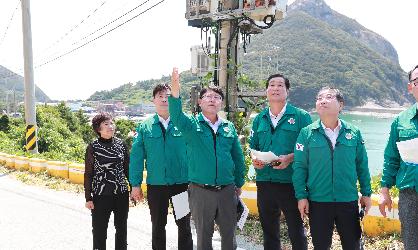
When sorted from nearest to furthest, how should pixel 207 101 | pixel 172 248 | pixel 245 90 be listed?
pixel 207 101 → pixel 172 248 → pixel 245 90

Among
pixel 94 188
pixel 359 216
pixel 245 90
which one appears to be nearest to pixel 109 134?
pixel 94 188

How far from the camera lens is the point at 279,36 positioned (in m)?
137

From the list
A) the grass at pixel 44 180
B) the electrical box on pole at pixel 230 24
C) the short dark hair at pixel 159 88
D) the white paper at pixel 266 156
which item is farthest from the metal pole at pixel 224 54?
the grass at pixel 44 180

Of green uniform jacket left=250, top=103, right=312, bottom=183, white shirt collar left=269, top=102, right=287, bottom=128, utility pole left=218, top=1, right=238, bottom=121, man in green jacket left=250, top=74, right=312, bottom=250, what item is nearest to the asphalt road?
man in green jacket left=250, top=74, right=312, bottom=250

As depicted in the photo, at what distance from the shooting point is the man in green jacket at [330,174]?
3096 mm

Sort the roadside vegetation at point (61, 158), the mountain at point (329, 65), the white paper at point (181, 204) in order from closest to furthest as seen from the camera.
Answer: the white paper at point (181, 204) → the roadside vegetation at point (61, 158) → the mountain at point (329, 65)

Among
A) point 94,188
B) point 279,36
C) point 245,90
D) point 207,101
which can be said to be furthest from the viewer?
point 279,36

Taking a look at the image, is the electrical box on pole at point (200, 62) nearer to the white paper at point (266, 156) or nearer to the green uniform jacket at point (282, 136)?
the green uniform jacket at point (282, 136)

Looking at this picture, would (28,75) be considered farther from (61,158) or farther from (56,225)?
(56,225)

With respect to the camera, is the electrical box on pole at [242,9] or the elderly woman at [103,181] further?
the electrical box on pole at [242,9]

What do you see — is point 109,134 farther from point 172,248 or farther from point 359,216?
point 359,216

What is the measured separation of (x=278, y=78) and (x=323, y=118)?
59 centimetres

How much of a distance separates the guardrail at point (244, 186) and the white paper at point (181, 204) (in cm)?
204

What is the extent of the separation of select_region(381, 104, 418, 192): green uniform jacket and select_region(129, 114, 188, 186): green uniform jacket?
6.08 feet
